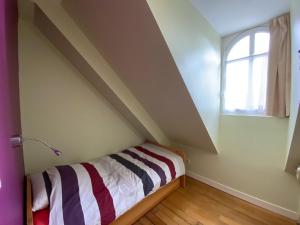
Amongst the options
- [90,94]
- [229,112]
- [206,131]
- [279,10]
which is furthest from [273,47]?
[90,94]

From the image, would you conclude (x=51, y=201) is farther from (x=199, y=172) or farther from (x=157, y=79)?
(x=199, y=172)

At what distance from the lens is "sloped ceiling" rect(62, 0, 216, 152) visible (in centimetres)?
130

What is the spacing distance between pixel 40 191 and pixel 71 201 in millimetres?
297

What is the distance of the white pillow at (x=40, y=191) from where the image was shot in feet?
4.19

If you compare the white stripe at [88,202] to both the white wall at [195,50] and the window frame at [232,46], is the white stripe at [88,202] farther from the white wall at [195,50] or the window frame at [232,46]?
the window frame at [232,46]

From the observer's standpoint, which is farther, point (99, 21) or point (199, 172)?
point (199, 172)

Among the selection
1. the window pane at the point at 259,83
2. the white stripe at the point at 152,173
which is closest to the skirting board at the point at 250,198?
the white stripe at the point at 152,173

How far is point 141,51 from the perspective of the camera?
60.3 inches

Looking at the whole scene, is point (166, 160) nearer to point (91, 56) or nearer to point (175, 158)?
point (175, 158)

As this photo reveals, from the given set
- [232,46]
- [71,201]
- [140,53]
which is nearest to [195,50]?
[140,53]

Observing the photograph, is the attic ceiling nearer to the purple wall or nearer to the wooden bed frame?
the purple wall

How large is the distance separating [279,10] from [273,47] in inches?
14.2

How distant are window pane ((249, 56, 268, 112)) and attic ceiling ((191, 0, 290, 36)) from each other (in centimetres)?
45

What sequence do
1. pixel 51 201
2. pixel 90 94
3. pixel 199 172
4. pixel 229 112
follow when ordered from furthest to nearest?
pixel 199 172 < pixel 90 94 < pixel 229 112 < pixel 51 201
